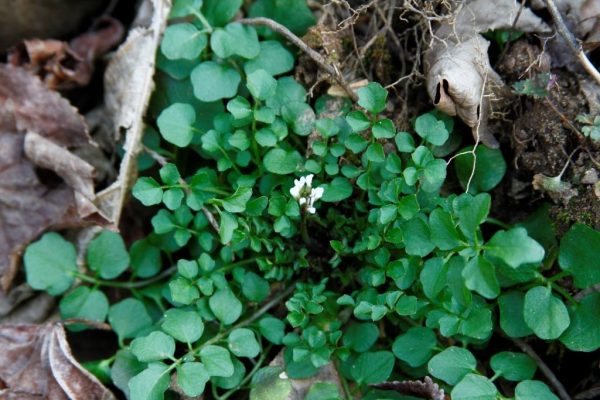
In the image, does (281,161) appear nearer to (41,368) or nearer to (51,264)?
(51,264)

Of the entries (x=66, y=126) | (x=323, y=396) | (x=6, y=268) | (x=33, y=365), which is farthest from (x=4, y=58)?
(x=323, y=396)

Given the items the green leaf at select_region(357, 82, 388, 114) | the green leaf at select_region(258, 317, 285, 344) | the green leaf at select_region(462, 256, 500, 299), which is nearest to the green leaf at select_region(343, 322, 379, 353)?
the green leaf at select_region(258, 317, 285, 344)

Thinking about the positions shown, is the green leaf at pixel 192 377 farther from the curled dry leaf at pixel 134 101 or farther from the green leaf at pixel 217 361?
the curled dry leaf at pixel 134 101

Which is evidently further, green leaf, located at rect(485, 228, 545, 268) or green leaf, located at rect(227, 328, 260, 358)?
green leaf, located at rect(227, 328, 260, 358)

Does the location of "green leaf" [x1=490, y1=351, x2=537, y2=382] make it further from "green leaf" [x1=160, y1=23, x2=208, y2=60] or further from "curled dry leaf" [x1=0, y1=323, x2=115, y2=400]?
"green leaf" [x1=160, y1=23, x2=208, y2=60]

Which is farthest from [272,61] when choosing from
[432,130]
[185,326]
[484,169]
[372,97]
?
[185,326]

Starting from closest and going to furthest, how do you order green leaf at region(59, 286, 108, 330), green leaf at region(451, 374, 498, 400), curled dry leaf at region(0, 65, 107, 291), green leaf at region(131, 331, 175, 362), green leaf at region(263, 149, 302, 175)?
green leaf at region(451, 374, 498, 400) < green leaf at region(131, 331, 175, 362) < green leaf at region(263, 149, 302, 175) < green leaf at region(59, 286, 108, 330) < curled dry leaf at region(0, 65, 107, 291)
